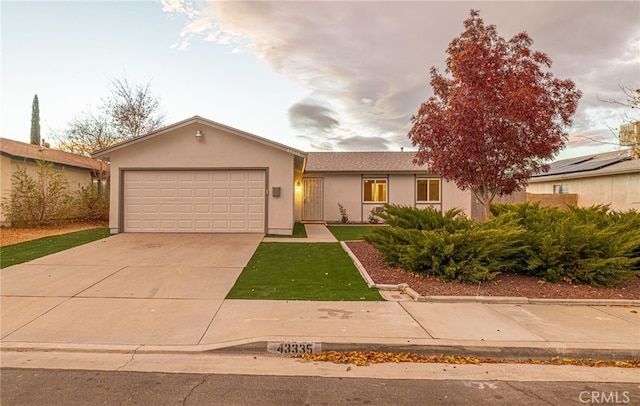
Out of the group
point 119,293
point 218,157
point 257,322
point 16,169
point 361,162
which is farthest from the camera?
point 361,162

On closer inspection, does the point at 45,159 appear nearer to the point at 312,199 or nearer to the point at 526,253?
the point at 312,199

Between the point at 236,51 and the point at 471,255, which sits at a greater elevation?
the point at 236,51

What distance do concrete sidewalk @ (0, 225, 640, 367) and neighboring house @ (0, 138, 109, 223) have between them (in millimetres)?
9240

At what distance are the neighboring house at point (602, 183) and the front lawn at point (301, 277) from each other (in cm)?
1282

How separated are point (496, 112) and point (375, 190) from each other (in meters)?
11.0

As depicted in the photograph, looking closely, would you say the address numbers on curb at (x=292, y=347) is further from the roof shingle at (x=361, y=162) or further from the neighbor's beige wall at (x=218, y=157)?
the roof shingle at (x=361, y=162)

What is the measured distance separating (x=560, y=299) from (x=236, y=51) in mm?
12970

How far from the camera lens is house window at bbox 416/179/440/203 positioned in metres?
19.0

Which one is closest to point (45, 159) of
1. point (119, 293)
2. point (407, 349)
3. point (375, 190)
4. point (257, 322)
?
point (119, 293)

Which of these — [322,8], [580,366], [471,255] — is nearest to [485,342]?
[580,366]

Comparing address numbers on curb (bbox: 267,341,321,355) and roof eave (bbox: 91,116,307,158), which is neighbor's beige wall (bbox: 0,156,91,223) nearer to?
roof eave (bbox: 91,116,307,158)

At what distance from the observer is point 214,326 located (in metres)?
4.70

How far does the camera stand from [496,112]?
8367 mm

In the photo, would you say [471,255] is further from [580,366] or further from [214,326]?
[214,326]
